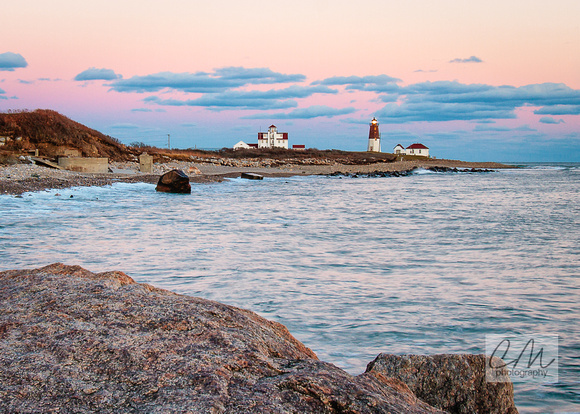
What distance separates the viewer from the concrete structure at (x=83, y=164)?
27.9m

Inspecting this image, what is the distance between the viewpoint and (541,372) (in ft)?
12.8

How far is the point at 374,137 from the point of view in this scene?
116 metres

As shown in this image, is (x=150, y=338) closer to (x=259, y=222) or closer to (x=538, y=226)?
(x=259, y=222)

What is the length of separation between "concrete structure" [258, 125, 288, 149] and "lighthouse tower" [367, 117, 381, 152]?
20.5m

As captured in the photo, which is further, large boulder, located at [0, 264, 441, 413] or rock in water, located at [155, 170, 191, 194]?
rock in water, located at [155, 170, 191, 194]

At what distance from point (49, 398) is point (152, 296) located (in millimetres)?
947

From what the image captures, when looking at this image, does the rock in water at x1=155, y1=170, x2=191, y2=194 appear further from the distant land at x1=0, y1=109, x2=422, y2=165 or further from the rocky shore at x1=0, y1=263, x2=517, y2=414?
the rocky shore at x1=0, y1=263, x2=517, y2=414

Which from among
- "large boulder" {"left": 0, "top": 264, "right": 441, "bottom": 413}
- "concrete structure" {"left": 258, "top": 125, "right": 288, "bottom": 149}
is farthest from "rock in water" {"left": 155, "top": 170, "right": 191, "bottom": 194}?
"concrete structure" {"left": 258, "top": 125, "right": 288, "bottom": 149}

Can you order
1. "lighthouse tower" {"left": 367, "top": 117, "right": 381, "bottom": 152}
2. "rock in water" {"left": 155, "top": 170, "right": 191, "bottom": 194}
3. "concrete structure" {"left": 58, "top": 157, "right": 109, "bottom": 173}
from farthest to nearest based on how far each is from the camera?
"lighthouse tower" {"left": 367, "top": 117, "right": 381, "bottom": 152} < "concrete structure" {"left": 58, "top": 157, "right": 109, "bottom": 173} < "rock in water" {"left": 155, "top": 170, "right": 191, "bottom": 194}

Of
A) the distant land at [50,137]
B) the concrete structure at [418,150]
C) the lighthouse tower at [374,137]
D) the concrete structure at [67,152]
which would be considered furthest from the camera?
the concrete structure at [418,150]

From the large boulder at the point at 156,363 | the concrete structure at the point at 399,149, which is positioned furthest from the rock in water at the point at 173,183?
the concrete structure at the point at 399,149

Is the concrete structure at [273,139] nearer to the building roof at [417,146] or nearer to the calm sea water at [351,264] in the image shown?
the building roof at [417,146]

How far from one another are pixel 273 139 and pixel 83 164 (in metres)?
90.0

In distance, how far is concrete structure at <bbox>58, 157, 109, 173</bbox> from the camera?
1098 inches
